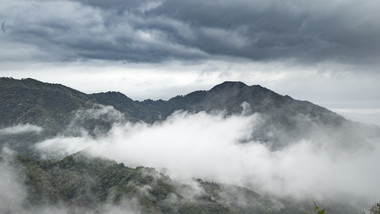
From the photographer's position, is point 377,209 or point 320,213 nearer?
point 320,213

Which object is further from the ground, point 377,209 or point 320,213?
point 320,213

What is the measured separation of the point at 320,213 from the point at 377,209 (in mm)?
131197

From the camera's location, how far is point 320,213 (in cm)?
1906

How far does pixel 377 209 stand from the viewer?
121062 millimetres
